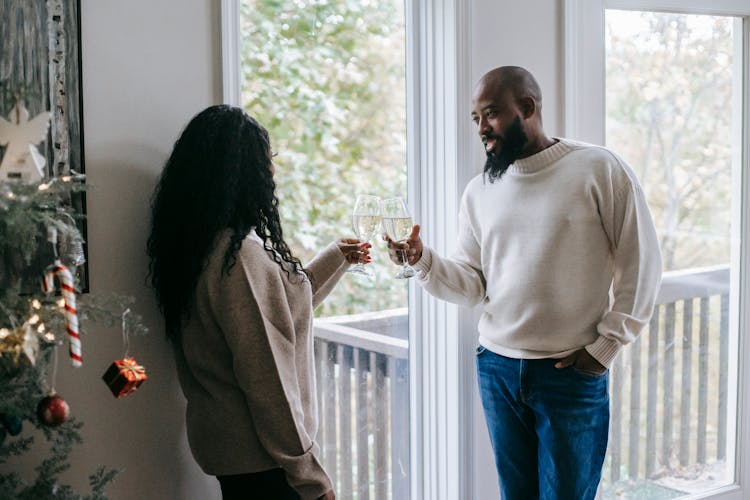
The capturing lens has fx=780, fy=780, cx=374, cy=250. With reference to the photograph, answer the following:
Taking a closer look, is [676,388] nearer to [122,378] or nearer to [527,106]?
[527,106]

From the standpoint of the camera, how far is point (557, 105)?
9.05 feet

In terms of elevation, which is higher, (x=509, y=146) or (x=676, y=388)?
(x=509, y=146)

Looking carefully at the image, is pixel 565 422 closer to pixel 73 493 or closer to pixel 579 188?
pixel 579 188

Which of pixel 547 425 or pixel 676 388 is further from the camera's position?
pixel 676 388

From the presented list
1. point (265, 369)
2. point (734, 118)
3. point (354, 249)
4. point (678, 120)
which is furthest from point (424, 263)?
point (734, 118)

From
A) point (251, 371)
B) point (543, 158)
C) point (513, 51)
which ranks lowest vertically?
point (251, 371)

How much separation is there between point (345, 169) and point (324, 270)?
528mm

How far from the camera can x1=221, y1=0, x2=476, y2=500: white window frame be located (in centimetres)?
254

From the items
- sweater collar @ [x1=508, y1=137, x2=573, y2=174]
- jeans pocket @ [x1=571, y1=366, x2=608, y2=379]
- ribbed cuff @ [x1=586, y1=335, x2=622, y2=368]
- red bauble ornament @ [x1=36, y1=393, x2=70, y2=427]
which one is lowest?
jeans pocket @ [x1=571, y1=366, x2=608, y2=379]

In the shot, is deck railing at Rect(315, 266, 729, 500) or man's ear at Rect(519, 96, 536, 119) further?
deck railing at Rect(315, 266, 729, 500)

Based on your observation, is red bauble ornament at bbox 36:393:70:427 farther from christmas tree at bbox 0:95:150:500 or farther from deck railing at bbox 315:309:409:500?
deck railing at bbox 315:309:409:500

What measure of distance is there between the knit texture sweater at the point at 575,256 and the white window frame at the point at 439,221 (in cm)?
34

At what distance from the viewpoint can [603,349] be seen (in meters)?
2.14

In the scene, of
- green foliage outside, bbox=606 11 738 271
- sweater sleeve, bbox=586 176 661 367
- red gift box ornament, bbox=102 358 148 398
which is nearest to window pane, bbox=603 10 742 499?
green foliage outside, bbox=606 11 738 271
